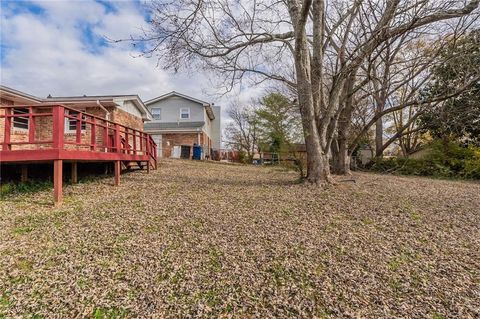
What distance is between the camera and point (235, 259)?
315cm

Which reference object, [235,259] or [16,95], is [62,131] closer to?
[235,259]

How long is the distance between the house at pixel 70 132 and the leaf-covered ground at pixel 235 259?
3.21 feet

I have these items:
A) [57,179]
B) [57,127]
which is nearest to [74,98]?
[57,127]

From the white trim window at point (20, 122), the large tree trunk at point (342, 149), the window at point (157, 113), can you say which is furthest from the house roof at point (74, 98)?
the large tree trunk at point (342, 149)

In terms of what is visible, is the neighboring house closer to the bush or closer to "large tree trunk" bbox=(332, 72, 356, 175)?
"large tree trunk" bbox=(332, 72, 356, 175)

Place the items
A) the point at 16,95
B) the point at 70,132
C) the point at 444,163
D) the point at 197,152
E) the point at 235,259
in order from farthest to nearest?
1. the point at 197,152
2. the point at 444,163
3. the point at 70,132
4. the point at 16,95
5. the point at 235,259

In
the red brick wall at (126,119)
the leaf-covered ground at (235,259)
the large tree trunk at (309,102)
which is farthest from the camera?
the red brick wall at (126,119)

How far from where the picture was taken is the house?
493cm

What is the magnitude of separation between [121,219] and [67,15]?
5.07 metres

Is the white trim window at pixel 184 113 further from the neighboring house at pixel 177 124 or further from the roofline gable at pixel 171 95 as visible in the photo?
the roofline gable at pixel 171 95

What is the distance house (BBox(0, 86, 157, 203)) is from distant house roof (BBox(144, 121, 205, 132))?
4.27 metres

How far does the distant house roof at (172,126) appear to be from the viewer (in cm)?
2129

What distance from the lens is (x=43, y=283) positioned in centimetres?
264

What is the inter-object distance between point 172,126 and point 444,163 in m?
18.4
